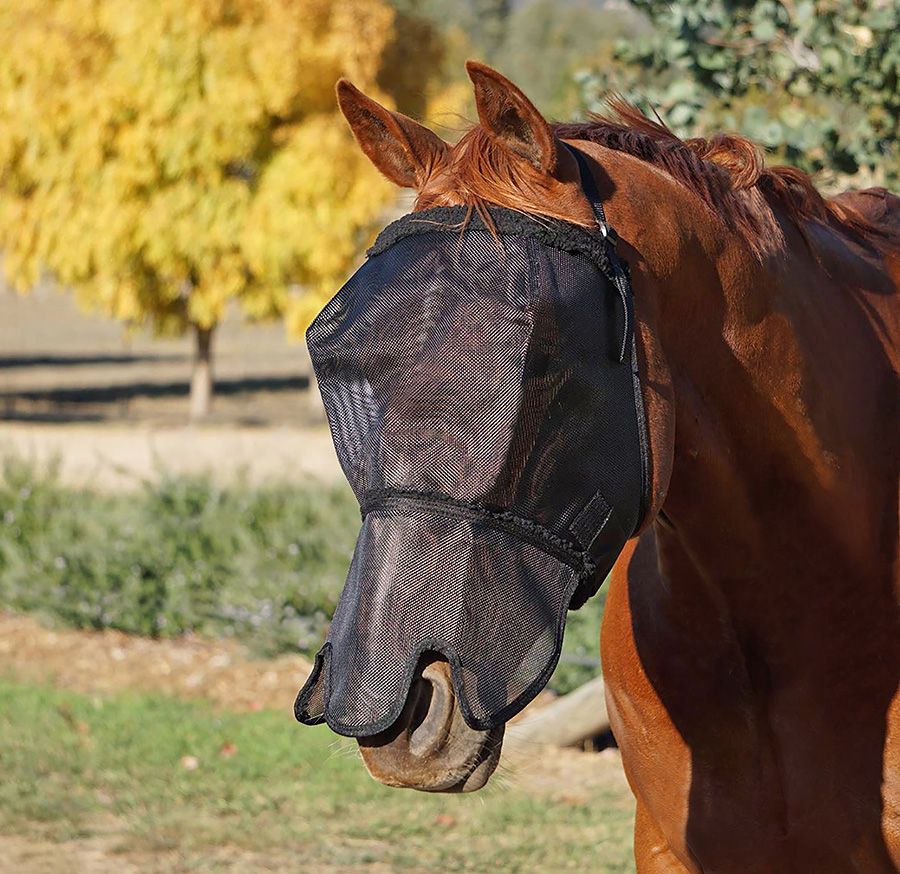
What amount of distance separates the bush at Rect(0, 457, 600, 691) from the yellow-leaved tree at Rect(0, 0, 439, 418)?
879cm

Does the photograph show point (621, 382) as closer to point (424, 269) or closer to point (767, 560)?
point (424, 269)

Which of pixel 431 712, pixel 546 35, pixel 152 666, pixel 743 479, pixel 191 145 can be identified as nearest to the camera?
pixel 431 712

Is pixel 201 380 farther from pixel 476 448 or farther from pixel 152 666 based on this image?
pixel 476 448

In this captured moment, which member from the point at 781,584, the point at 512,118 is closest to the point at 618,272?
the point at 512,118

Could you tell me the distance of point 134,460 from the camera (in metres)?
12.9

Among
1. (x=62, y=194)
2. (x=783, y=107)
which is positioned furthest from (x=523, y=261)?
(x=62, y=194)

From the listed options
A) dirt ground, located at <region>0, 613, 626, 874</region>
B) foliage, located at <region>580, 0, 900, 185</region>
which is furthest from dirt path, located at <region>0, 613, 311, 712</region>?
foliage, located at <region>580, 0, 900, 185</region>

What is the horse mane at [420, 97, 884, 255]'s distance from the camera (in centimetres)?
186

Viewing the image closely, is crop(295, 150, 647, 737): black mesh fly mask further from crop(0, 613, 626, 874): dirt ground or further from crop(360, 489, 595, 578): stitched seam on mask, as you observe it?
crop(0, 613, 626, 874): dirt ground

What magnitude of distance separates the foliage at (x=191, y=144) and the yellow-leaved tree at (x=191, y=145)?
0.02 m

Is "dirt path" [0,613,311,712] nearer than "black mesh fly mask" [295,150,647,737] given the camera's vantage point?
No

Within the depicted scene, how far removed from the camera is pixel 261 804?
531 centimetres

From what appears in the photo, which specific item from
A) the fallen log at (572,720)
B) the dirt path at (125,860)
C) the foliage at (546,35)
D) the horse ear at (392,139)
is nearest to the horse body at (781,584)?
the horse ear at (392,139)

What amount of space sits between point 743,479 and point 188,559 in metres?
6.21
